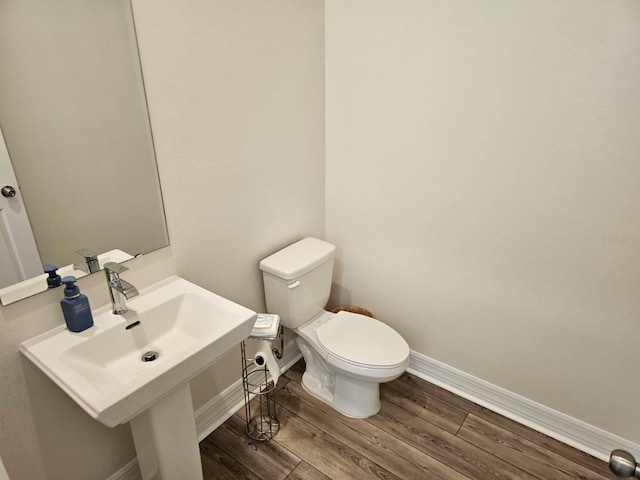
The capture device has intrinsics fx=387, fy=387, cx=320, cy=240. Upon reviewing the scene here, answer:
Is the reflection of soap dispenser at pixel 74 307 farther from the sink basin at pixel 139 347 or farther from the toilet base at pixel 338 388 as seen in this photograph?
the toilet base at pixel 338 388

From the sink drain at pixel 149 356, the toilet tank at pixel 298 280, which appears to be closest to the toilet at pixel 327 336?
the toilet tank at pixel 298 280

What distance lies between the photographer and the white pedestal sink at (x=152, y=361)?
3.43 ft

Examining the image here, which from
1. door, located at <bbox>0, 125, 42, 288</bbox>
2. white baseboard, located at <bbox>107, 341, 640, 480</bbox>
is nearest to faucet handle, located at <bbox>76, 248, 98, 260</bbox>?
door, located at <bbox>0, 125, 42, 288</bbox>

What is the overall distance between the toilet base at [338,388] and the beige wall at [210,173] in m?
0.40

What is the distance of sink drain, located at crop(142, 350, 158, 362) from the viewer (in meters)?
1.33

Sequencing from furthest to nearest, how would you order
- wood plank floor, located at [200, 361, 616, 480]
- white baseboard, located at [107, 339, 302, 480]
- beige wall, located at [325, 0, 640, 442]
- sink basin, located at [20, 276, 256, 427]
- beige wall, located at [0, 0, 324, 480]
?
1. white baseboard, located at [107, 339, 302, 480]
2. wood plank floor, located at [200, 361, 616, 480]
3. beige wall, located at [325, 0, 640, 442]
4. beige wall, located at [0, 0, 324, 480]
5. sink basin, located at [20, 276, 256, 427]

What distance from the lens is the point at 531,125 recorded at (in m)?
1.54

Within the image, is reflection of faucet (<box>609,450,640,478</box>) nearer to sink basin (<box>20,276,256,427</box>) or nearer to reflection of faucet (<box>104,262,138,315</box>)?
sink basin (<box>20,276,256,427</box>)

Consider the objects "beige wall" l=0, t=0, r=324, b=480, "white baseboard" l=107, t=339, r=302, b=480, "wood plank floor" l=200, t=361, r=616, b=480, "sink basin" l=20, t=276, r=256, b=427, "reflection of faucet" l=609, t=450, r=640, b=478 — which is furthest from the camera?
"white baseboard" l=107, t=339, r=302, b=480

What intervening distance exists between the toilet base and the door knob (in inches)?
56.4

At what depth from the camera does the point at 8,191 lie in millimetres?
1119

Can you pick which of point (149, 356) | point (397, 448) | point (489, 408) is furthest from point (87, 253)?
point (489, 408)

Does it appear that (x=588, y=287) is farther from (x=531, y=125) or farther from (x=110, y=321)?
(x=110, y=321)

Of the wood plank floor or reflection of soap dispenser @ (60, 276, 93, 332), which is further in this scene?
the wood plank floor
